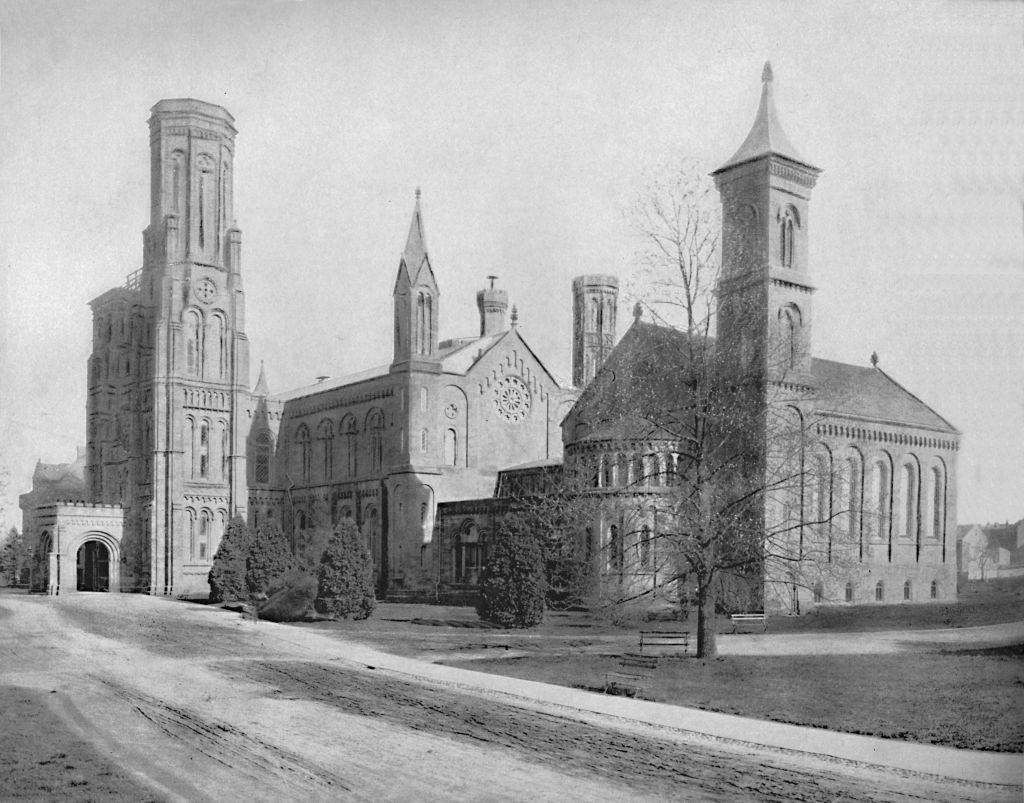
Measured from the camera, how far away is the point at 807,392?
1877 cm

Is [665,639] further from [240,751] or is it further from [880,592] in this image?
[240,751]

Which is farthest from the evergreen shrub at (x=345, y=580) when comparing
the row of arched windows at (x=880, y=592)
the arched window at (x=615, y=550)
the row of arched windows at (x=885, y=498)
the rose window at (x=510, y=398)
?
the row of arched windows at (x=885, y=498)

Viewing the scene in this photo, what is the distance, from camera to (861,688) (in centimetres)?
1448

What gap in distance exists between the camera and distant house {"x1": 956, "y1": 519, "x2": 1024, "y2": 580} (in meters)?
12.8

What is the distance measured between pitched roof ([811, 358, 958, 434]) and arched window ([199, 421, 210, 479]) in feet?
106

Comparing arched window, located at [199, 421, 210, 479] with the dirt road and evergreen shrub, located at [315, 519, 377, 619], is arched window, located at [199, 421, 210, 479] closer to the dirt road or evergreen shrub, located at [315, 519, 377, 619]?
evergreen shrub, located at [315, 519, 377, 619]

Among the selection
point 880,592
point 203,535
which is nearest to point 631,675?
point 880,592

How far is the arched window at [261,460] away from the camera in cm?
4859

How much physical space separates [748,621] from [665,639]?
162 centimetres

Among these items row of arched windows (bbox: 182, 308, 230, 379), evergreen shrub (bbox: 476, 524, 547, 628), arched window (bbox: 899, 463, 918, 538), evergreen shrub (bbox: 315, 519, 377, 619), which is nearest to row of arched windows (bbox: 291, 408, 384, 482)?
row of arched windows (bbox: 182, 308, 230, 379)

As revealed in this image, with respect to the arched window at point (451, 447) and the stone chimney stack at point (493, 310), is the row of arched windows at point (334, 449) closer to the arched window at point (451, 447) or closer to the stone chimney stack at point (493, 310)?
the arched window at point (451, 447)

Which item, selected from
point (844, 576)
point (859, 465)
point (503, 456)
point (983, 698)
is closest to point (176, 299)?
point (503, 456)

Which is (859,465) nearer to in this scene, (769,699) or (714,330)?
(714,330)

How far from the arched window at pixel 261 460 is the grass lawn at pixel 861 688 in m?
32.6
